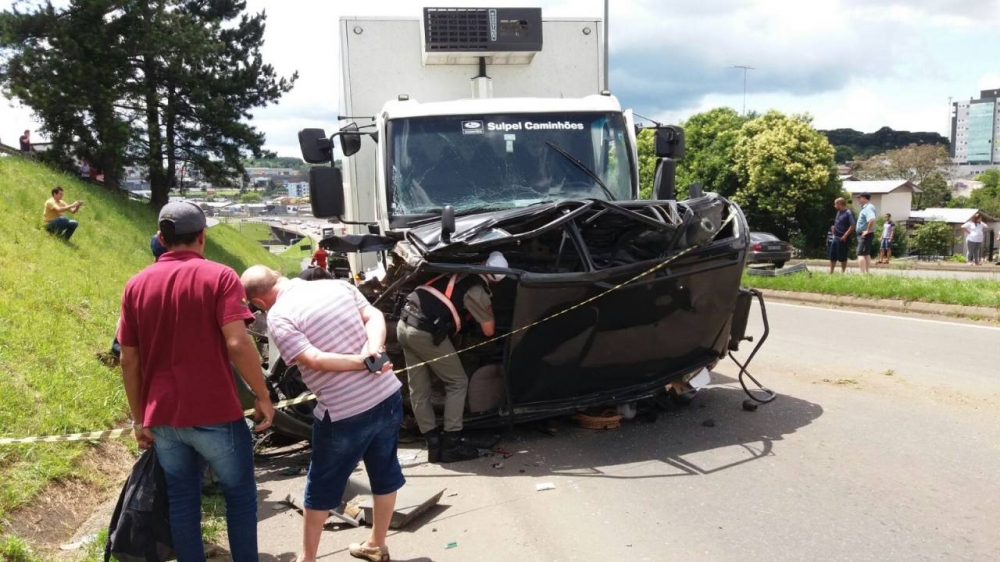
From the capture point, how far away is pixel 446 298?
216 inches

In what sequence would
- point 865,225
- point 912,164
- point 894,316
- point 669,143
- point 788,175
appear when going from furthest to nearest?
point 912,164, point 788,175, point 865,225, point 894,316, point 669,143

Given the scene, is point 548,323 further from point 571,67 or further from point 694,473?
point 571,67

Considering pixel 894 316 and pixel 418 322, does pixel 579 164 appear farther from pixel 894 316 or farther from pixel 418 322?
pixel 894 316

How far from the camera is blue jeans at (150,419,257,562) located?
3.52m

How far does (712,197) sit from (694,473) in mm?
2175

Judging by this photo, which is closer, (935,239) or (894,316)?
(894,316)

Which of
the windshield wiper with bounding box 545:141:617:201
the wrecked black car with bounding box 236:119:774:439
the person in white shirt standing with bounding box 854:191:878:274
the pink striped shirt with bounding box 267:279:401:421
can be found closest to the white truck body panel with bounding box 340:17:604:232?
the windshield wiper with bounding box 545:141:617:201

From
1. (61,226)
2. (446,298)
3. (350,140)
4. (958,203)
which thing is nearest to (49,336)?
(350,140)

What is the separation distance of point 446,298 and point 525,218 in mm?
781

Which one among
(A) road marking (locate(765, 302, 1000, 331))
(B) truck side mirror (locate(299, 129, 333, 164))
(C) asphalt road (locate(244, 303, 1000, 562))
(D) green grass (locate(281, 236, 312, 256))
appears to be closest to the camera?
(C) asphalt road (locate(244, 303, 1000, 562))

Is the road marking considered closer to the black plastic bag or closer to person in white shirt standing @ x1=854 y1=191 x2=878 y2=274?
person in white shirt standing @ x1=854 y1=191 x2=878 y2=274

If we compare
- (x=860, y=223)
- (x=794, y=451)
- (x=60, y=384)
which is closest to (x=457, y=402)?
(x=794, y=451)

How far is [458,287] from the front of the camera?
5535mm

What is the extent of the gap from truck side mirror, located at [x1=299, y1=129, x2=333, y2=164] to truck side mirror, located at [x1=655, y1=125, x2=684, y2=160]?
10.7 ft
